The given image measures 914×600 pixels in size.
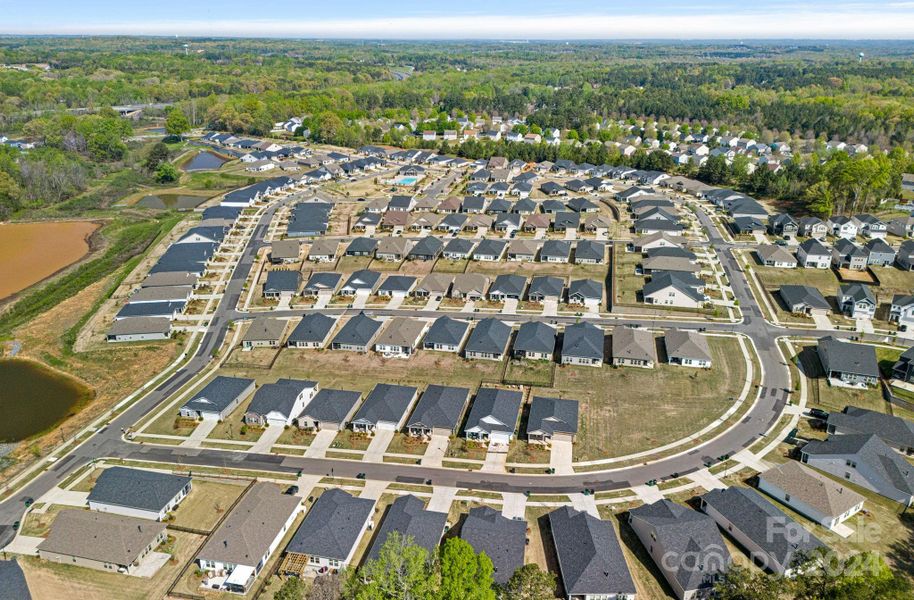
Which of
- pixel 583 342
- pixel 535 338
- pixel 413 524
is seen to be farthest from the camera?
pixel 535 338

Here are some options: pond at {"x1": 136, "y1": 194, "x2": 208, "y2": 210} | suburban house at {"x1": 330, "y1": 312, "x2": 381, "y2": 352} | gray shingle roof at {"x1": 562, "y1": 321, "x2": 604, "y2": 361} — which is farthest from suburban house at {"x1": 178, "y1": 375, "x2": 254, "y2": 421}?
pond at {"x1": 136, "y1": 194, "x2": 208, "y2": 210}

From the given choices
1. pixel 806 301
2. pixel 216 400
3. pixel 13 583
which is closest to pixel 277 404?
pixel 216 400

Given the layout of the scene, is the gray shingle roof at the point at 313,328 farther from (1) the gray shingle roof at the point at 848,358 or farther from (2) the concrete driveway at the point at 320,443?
(1) the gray shingle roof at the point at 848,358

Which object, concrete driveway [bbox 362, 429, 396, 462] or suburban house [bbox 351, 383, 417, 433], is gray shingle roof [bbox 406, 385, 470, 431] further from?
concrete driveway [bbox 362, 429, 396, 462]

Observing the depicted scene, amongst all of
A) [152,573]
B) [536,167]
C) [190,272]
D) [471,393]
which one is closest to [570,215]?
[536,167]

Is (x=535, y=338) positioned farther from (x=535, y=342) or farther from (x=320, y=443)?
(x=320, y=443)

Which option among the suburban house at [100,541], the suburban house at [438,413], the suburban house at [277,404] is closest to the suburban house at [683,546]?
the suburban house at [438,413]

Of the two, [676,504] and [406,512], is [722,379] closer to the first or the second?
[676,504]
